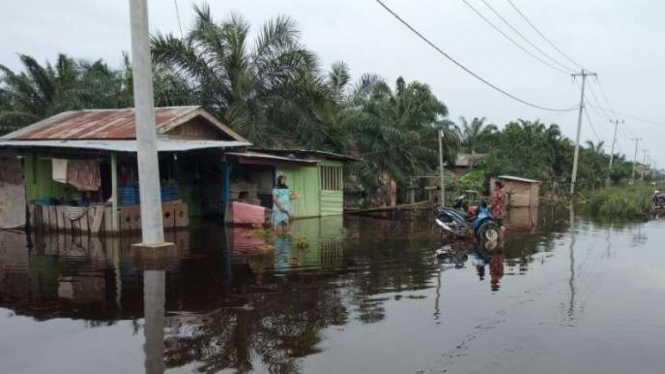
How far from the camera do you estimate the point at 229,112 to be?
22922 millimetres

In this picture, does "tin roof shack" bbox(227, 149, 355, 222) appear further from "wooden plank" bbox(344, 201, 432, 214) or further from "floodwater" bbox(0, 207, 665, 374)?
"floodwater" bbox(0, 207, 665, 374)

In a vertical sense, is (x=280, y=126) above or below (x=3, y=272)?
above

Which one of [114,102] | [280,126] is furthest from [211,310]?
[114,102]

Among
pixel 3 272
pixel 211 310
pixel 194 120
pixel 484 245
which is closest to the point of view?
pixel 211 310

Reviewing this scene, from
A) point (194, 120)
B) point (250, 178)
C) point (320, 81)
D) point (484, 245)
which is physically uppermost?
point (320, 81)

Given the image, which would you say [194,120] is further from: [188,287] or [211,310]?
[211,310]

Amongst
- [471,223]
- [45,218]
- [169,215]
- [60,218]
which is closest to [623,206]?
[471,223]

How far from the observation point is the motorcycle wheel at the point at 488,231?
13445mm

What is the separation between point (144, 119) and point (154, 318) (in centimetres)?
430

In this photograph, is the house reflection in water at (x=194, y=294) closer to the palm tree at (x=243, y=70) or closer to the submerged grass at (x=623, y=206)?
the palm tree at (x=243, y=70)

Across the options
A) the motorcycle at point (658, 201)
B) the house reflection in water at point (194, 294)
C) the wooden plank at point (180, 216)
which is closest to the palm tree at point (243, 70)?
the wooden plank at point (180, 216)

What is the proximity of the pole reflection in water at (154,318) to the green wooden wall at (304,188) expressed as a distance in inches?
442

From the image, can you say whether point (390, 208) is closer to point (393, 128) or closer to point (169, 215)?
point (393, 128)

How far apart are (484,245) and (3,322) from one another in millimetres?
9859
